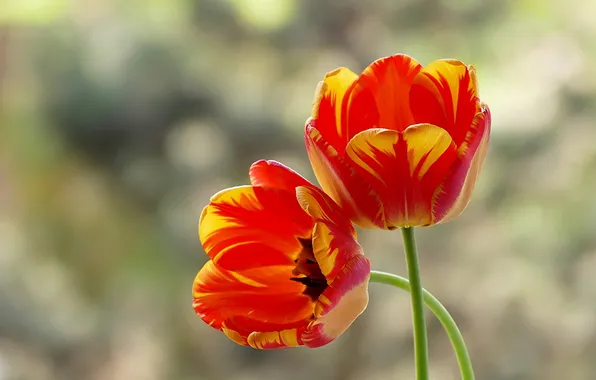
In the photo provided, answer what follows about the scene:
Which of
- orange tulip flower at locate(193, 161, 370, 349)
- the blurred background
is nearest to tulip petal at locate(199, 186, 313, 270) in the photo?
orange tulip flower at locate(193, 161, 370, 349)

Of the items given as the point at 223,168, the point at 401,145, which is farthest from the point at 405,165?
the point at 223,168

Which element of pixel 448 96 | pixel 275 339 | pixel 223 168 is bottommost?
pixel 275 339

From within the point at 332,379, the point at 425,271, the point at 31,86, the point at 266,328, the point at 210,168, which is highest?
the point at 31,86

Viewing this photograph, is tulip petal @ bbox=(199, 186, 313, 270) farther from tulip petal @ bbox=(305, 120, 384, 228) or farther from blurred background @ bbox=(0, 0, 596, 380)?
blurred background @ bbox=(0, 0, 596, 380)

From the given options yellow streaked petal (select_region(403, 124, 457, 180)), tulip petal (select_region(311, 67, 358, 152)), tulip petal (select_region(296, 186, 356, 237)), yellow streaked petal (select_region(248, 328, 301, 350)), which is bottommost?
yellow streaked petal (select_region(248, 328, 301, 350))

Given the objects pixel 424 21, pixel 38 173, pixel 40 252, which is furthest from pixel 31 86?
pixel 424 21

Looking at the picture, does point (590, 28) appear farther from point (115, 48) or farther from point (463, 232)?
point (115, 48)

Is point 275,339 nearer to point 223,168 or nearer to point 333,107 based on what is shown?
point 333,107
